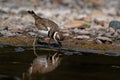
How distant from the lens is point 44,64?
13.1 meters

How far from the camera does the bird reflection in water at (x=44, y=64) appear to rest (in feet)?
40.1

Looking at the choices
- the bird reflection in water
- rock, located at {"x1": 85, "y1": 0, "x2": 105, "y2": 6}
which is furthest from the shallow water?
rock, located at {"x1": 85, "y1": 0, "x2": 105, "y2": 6}

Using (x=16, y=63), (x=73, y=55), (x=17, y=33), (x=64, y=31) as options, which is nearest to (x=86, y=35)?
(x=64, y=31)

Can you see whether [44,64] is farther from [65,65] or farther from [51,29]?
[51,29]

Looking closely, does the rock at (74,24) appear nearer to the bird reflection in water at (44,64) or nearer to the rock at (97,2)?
the bird reflection in water at (44,64)

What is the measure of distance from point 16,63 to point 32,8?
36.4ft

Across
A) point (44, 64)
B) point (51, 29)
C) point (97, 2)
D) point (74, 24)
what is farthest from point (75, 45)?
point (97, 2)

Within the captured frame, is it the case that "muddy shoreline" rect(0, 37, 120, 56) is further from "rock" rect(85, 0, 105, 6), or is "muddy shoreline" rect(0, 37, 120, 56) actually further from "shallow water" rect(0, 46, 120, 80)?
"rock" rect(85, 0, 105, 6)

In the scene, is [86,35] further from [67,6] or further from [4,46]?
[67,6]

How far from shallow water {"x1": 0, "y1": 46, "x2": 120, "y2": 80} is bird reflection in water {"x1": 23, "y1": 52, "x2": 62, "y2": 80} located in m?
0.07

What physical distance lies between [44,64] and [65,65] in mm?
536

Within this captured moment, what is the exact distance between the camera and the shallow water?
38.1 feet

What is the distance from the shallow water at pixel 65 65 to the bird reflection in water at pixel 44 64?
0.23 ft

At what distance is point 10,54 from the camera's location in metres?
14.1
